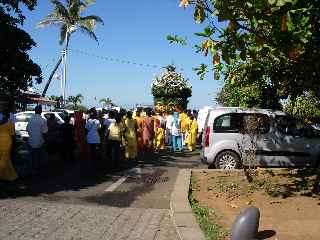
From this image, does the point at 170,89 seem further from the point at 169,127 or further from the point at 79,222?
the point at 79,222

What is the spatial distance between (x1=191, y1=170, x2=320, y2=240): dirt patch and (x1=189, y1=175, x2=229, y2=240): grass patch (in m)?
0.11

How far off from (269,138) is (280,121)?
1.75 ft

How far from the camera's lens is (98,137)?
1733cm

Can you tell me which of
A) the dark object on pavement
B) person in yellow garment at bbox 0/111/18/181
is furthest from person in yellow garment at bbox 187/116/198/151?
the dark object on pavement

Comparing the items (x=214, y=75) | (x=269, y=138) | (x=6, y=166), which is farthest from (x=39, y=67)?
(x=214, y=75)

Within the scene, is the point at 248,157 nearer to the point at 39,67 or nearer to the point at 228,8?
the point at 228,8

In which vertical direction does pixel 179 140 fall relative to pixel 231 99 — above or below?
below

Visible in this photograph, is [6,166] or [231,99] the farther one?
[231,99]

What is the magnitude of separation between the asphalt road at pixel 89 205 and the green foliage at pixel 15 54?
4840 mm

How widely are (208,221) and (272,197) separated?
7.08 feet

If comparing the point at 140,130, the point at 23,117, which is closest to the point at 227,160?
the point at 140,130

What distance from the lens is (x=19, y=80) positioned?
770 inches

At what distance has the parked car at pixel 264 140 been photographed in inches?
563

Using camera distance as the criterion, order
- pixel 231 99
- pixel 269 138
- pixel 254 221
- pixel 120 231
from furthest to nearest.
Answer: pixel 231 99, pixel 269 138, pixel 120 231, pixel 254 221
